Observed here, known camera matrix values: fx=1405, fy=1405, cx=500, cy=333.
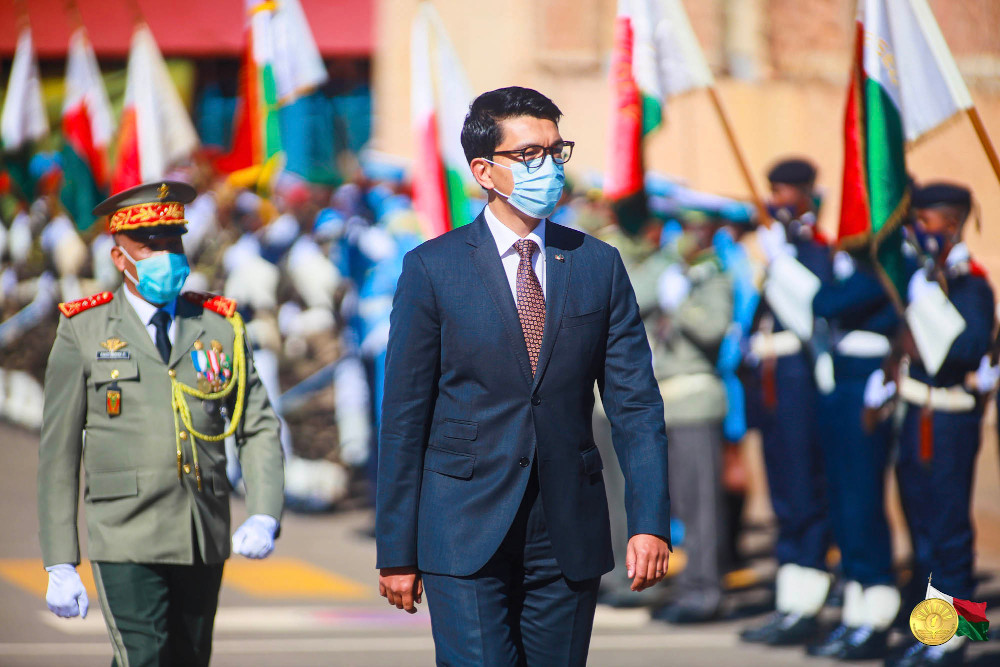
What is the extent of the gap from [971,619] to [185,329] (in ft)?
9.73

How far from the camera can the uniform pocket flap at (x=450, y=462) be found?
3.64 meters

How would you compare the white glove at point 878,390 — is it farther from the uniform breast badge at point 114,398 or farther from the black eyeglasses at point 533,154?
the uniform breast badge at point 114,398

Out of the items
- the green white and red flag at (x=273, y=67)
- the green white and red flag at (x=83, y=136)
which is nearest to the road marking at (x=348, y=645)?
the green white and red flag at (x=273, y=67)

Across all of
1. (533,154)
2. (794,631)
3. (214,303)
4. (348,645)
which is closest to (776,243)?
(794,631)

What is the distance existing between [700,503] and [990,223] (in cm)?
411

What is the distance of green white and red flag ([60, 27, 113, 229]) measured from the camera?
1186 centimetres

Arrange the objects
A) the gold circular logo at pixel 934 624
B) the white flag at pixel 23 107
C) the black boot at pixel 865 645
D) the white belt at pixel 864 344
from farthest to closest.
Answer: the white flag at pixel 23 107
the white belt at pixel 864 344
the black boot at pixel 865 645
the gold circular logo at pixel 934 624

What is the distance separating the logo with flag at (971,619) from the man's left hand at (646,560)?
1.81 metres

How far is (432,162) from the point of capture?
8.12 m

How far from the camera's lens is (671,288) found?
313 inches

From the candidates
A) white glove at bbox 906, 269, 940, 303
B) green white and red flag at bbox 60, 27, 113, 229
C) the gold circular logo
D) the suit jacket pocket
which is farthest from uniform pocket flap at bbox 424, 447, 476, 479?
green white and red flag at bbox 60, 27, 113, 229

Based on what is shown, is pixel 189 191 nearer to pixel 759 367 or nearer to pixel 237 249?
pixel 759 367

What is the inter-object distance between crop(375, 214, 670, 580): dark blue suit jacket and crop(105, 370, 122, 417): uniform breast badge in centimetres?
102

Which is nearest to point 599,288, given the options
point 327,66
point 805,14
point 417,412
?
point 417,412
